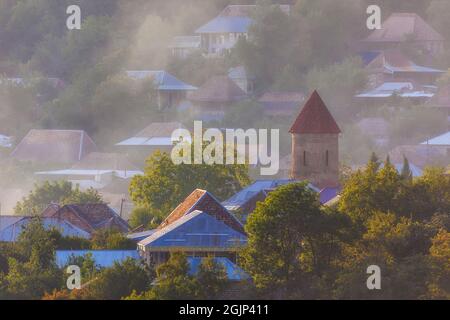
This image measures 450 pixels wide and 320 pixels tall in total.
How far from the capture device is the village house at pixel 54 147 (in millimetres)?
108000

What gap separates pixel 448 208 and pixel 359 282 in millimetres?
8417

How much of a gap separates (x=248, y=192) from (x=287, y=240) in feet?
51.0

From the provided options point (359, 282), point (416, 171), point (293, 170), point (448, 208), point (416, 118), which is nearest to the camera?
point (359, 282)

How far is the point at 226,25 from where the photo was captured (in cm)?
13725

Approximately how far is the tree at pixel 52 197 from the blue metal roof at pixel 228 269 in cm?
2353

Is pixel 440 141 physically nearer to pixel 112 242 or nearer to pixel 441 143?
pixel 441 143

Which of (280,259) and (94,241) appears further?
(94,241)

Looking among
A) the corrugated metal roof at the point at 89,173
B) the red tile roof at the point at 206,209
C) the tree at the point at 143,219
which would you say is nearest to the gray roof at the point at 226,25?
the corrugated metal roof at the point at 89,173

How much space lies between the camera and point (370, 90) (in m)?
120

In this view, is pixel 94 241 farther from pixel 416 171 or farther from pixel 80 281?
pixel 416 171

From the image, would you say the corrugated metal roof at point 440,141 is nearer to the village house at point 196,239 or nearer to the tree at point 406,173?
the tree at point 406,173

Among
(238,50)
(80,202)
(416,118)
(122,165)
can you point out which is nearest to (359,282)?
(80,202)

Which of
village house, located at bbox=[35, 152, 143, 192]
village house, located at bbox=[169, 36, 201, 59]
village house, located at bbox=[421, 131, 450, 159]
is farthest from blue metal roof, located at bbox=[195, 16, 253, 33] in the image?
village house, located at bbox=[35, 152, 143, 192]

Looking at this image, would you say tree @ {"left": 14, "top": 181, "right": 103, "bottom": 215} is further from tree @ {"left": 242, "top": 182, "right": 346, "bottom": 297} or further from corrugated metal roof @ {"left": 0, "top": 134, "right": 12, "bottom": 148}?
corrugated metal roof @ {"left": 0, "top": 134, "right": 12, "bottom": 148}
